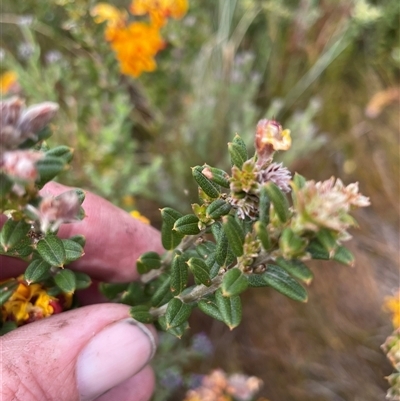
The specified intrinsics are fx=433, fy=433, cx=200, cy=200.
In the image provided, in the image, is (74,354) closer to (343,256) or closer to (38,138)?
(38,138)

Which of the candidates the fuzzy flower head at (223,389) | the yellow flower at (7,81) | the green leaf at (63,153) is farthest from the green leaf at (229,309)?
the yellow flower at (7,81)

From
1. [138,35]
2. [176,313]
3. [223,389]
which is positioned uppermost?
[138,35]

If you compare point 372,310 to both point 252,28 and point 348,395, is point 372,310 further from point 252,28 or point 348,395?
point 252,28

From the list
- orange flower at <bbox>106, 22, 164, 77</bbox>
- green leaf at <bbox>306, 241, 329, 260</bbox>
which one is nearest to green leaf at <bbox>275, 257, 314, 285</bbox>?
green leaf at <bbox>306, 241, 329, 260</bbox>

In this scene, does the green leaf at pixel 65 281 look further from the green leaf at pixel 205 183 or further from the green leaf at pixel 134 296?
the green leaf at pixel 205 183

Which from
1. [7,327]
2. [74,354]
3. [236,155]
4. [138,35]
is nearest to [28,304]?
[7,327]

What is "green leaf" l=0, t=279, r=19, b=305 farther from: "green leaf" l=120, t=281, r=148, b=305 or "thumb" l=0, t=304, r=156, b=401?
"green leaf" l=120, t=281, r=148, b=305
